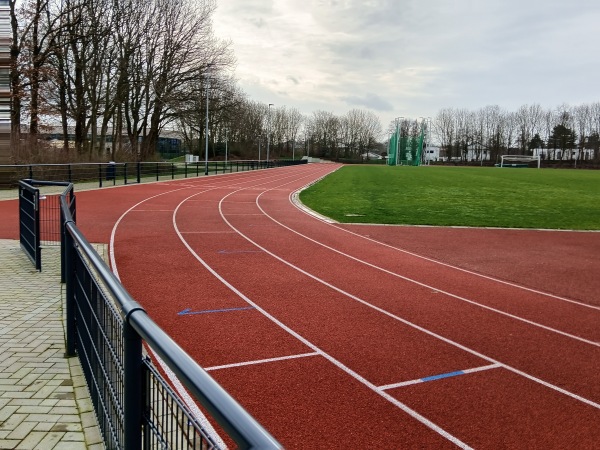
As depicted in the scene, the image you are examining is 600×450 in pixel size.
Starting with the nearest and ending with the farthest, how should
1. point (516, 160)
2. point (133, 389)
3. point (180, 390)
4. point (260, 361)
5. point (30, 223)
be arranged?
point (133, 389), point (180, 390), point (260, 361), point (30, 223), point (516, 160)

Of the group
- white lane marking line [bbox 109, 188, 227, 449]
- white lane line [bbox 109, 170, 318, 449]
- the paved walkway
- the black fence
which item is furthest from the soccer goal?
the paved walkway

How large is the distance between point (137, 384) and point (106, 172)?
2836 centimetres

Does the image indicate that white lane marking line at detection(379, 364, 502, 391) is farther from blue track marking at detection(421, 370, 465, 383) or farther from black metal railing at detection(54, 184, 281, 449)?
black metal railing at detection(54, 184, 281, 449)

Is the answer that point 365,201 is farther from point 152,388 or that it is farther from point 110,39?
point 110,39

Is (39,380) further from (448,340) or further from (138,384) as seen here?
(448,340)

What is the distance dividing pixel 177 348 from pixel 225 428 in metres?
0.54

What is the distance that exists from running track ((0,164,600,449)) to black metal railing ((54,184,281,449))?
1.39 m

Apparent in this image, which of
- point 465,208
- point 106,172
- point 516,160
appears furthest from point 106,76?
point 516,160

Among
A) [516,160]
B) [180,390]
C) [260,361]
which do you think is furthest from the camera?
[516,160]

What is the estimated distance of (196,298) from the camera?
7523mm

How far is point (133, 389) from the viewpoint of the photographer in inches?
87.0

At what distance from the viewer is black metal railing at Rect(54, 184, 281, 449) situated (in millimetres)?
1288

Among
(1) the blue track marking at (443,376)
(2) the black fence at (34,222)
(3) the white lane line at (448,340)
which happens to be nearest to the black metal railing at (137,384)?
(1) the blue track marking at (443,376)

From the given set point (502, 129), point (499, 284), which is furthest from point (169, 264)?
point (502, 129)
